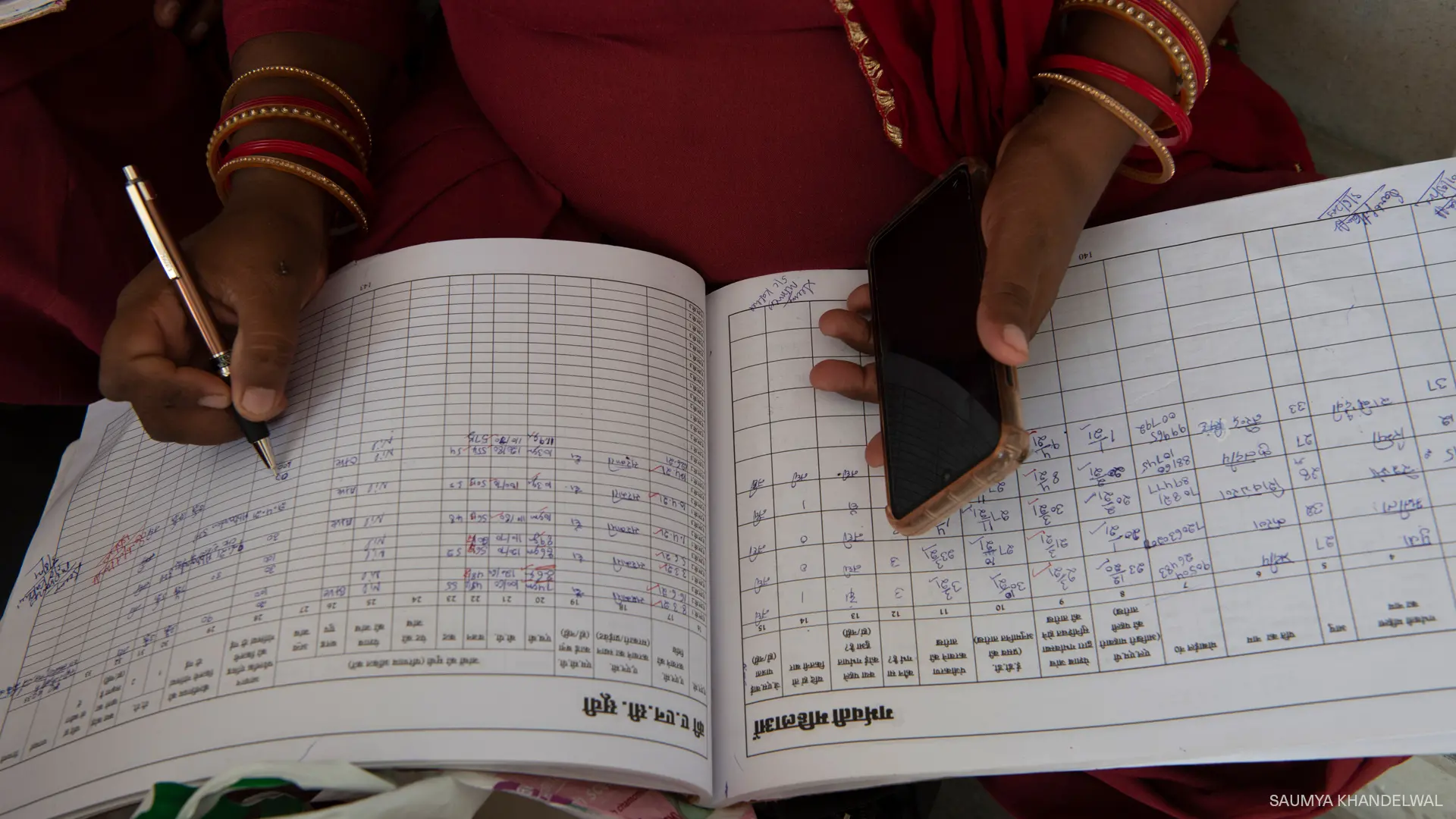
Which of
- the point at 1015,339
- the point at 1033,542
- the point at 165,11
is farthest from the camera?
the point at 165,11

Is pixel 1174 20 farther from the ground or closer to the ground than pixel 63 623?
farther from the ground

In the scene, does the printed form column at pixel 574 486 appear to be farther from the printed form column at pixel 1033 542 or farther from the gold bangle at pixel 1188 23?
the gold bangle at pixel 1188 23

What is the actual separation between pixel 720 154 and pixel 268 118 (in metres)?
0.39

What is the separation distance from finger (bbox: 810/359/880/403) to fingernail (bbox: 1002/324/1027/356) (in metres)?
0.17

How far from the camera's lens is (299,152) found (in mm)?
790

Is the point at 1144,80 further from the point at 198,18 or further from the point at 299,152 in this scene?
the point at 198,18

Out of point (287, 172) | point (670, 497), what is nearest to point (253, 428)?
point (287, 172)

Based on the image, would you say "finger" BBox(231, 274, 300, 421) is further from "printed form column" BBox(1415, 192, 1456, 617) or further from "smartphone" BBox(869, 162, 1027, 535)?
"printed form column" BBox(1415, 192, 1456, 617)

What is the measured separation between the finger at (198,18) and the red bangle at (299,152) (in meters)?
0.27

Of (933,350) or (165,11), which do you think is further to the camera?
(165,11)

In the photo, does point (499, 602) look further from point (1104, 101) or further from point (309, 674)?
point (1104, 101)

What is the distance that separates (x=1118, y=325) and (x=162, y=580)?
80cm

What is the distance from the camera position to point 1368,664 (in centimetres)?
61

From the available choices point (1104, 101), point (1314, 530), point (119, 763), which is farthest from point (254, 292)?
point (1314, 530)
